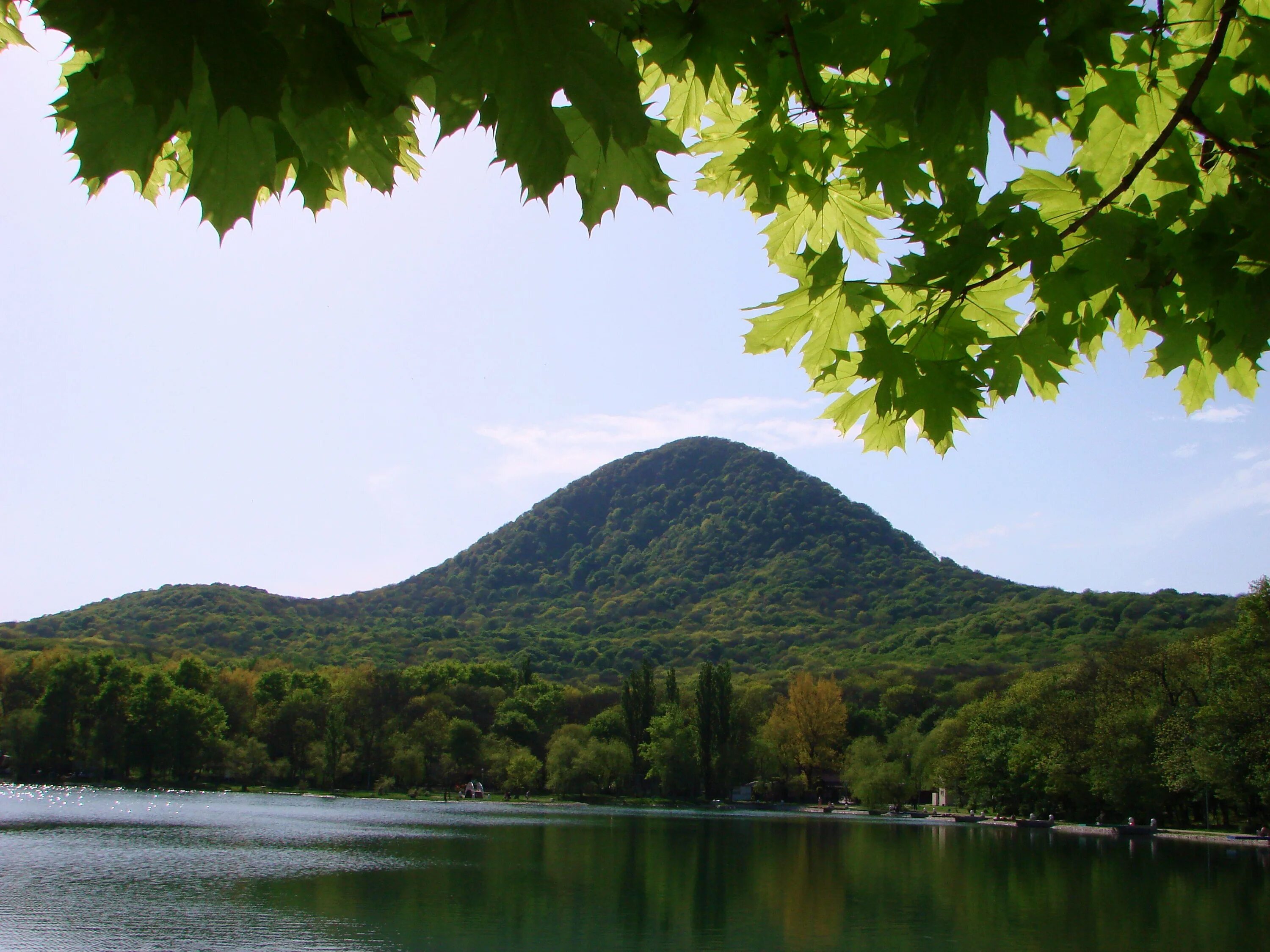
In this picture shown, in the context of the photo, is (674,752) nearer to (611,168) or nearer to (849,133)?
(849,133)

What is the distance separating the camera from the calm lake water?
17000 mm

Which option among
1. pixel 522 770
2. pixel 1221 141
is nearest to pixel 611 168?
pixel 1221 141

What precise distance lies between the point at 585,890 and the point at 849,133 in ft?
77.6

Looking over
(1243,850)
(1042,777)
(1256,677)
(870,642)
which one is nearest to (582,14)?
(1256,677)

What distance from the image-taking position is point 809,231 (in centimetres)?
215

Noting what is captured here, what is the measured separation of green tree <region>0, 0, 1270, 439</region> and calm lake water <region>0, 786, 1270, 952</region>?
16.7 meters

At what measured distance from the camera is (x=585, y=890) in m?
22.8

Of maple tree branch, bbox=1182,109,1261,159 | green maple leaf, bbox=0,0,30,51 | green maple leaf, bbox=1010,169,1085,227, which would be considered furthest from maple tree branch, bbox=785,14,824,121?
green maple leaf, bbox=0,0,30,51

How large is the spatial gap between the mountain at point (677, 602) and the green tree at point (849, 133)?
A: 2966 inches

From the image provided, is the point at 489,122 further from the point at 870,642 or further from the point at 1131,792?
the point at 870,642

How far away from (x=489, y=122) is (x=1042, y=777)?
171 feet

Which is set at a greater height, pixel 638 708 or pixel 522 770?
pixel 638 708

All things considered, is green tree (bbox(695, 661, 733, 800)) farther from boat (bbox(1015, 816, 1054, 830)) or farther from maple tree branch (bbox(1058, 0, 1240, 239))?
maple tree branch (bbox(1058, 0, 1240, 239))

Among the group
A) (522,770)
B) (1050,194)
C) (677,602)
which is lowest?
(522,770)
